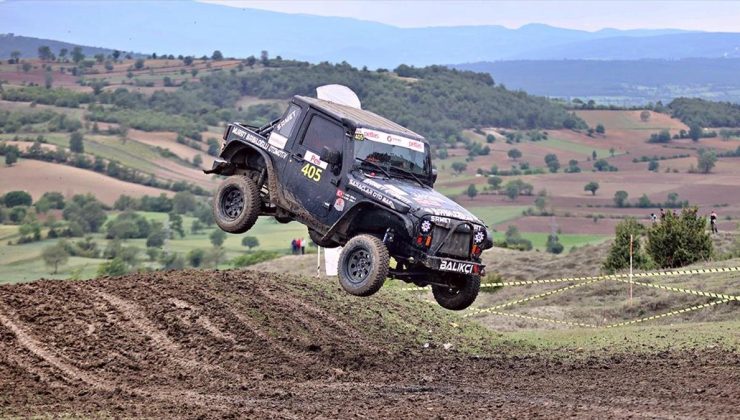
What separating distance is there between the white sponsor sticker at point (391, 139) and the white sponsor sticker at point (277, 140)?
1487 millimetres

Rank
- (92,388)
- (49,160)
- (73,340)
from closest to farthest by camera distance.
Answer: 1. (92,388)
2. (73,340)
3. (49,160)

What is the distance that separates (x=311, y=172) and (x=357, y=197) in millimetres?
1073

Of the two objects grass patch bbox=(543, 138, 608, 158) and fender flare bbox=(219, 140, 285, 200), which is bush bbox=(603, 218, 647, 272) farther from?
grass patch bbox=(543, 138, 608, 158)

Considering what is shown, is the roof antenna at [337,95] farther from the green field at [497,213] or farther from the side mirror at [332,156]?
the green field at [497,213]

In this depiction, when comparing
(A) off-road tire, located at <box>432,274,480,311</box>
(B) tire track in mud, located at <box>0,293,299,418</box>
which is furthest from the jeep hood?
(B) tire track in mud, located at <box>0,293,299,418</box>

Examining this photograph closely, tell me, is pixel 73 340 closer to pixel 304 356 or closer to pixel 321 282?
pixel 304 356

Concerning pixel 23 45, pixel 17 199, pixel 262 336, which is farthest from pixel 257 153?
pixel 23 45

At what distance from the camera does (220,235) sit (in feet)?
184

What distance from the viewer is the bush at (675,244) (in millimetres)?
33469

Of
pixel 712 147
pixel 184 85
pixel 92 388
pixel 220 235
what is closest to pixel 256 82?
pixel 184 85

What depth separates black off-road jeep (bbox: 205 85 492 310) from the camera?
16906 millimetres

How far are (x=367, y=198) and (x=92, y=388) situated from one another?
4.95m

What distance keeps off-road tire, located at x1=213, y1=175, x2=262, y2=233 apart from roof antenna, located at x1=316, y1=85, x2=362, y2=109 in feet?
6.56

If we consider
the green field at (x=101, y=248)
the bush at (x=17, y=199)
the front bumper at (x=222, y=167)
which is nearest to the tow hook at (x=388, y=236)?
the front bumper at (x=222, y=167)
